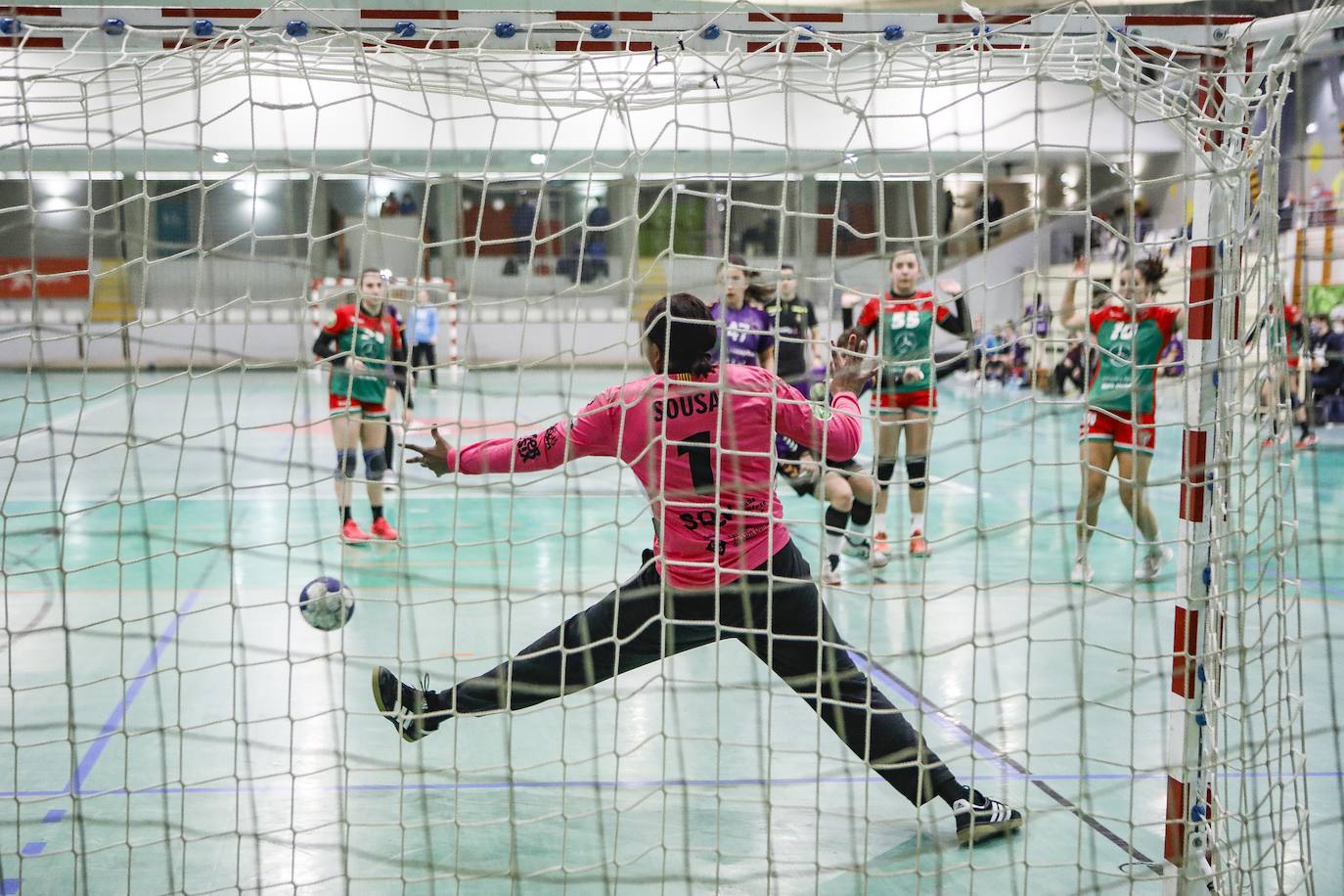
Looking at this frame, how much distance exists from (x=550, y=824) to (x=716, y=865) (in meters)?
0.69

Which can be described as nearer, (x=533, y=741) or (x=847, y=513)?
(x=533, y=741)

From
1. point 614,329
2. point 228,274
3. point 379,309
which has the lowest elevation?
point 614,329

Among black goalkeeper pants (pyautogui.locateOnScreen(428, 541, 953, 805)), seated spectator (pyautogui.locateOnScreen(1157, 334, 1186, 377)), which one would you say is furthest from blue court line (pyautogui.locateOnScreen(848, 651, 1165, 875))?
seated spectator (pyautogui.locateOnScreen(1157, 334, 1186, 377))

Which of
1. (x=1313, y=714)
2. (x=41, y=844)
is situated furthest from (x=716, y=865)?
(x=1313, y=714)

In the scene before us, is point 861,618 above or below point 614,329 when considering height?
above

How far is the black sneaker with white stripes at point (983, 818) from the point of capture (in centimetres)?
337

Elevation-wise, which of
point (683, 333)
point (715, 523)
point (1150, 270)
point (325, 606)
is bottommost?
point (325, 606)

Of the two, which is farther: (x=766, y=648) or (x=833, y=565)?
(x=833, y=565)

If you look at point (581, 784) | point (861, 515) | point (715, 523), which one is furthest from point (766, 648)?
point (861, 515)

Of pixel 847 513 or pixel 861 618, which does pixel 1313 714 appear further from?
pixel 847 513

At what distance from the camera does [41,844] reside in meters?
3.42

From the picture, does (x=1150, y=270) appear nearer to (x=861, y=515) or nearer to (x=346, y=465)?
(x=861, y=515)

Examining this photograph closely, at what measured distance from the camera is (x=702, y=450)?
127 inches

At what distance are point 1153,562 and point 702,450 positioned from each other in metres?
4.44
